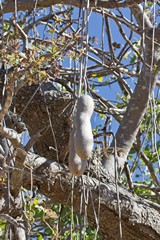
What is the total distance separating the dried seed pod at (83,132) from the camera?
1214 mm

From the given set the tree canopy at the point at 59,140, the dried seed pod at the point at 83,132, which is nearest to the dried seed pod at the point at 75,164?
the dried seed pod at the point at 83,132

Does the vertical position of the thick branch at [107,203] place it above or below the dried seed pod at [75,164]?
above

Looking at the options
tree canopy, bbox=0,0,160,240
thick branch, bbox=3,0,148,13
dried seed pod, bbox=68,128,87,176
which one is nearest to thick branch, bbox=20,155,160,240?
tree canopy, bbox=0,0,160,240

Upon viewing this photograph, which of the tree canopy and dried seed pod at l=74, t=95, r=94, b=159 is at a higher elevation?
the tree canopy

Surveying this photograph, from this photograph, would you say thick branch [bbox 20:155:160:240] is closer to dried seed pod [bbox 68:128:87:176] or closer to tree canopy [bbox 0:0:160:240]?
tree canopy [bbox 0:0:160:240]

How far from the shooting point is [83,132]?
123 cm

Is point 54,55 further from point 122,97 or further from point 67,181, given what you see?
point 122,97

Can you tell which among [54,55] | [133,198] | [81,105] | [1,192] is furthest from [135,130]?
[81,105]

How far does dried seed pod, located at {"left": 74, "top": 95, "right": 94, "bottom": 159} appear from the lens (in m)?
1.21

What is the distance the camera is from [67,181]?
2.61 m

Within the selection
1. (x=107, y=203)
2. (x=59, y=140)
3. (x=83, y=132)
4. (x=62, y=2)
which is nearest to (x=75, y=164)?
(x=83, y=132)

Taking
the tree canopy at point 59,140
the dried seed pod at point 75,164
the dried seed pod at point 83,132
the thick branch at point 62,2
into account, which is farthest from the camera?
the thick branch at point 62,2

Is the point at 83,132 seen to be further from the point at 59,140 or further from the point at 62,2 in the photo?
the point at 59,140

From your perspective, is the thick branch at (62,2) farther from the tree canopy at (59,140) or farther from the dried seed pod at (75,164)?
the dried seed pod at (75,164)
